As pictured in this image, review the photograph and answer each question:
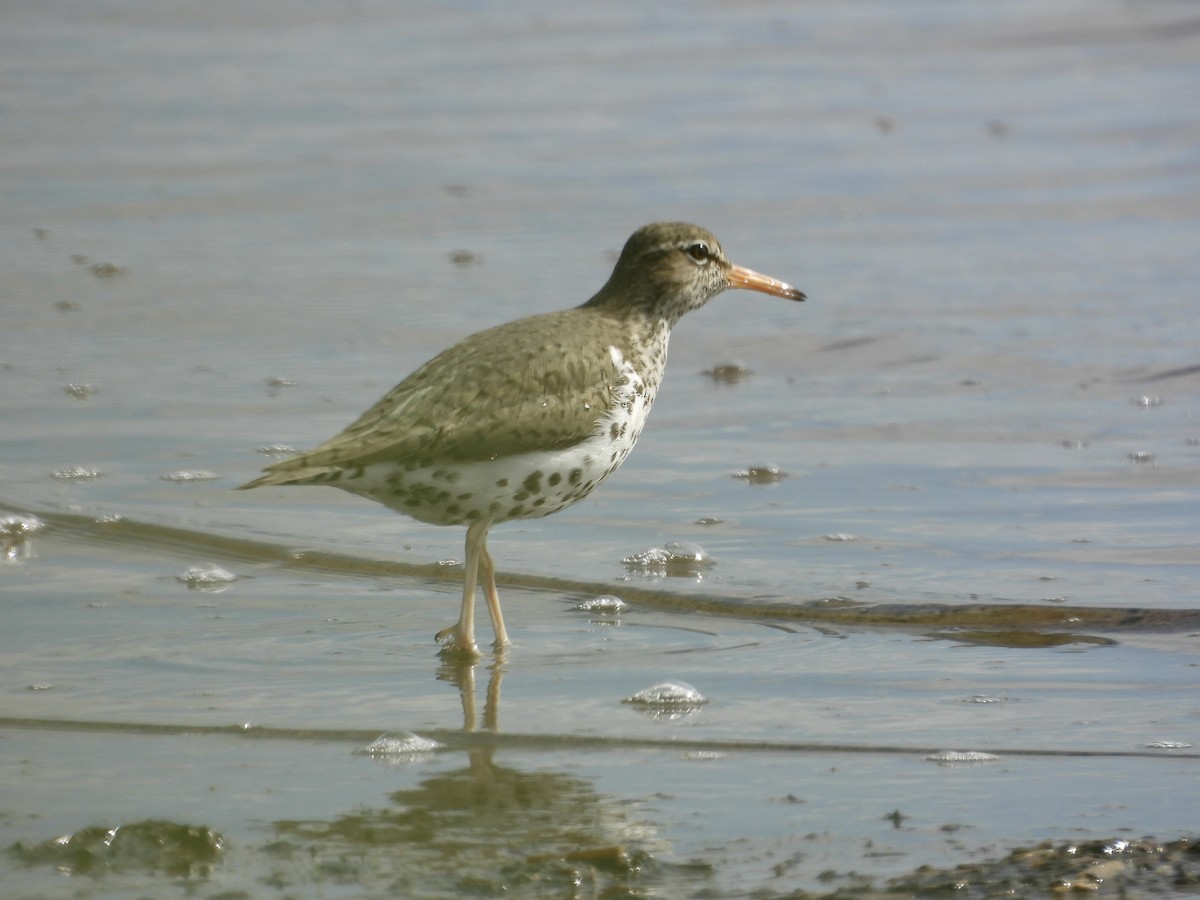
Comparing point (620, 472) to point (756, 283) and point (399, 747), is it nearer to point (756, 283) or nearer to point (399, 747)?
point (756, 283)

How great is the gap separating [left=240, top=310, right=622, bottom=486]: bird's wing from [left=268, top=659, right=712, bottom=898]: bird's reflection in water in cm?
132

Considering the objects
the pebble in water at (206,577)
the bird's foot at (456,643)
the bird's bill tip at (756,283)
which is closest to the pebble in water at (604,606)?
the bird's foot at (456,643)

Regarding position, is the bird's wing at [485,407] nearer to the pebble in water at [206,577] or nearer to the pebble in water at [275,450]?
the pebble in water at [206,577]

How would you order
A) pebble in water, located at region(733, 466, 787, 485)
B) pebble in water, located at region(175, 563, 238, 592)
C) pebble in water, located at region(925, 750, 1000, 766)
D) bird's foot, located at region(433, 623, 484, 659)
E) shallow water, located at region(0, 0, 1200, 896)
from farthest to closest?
1. pebble in water, located at region(733, 466, 787, 485)
2. pebble in water, located at region(175, 563, 238, 592)
3. bird's foot, located at region(433, 623, 484, 659)
4. pebble in water, located at region(925, 750, 1000, 766)
5. shallow water, located at region(0, 0, 1200, 896)

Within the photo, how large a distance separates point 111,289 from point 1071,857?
7874mm

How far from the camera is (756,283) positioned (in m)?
7.13

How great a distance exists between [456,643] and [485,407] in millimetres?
697

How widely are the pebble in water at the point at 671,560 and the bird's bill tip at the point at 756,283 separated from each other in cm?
95

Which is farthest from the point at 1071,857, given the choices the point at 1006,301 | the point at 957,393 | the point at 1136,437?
the point at 1006,301

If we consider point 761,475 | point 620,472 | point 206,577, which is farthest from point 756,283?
point 206,577

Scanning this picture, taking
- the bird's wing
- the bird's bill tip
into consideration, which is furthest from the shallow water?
the bird's bill tip

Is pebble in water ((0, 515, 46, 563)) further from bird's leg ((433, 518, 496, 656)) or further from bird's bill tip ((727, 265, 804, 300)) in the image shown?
bird's bill tip ((727, 265, 804, 300))

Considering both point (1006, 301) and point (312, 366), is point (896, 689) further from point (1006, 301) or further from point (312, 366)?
point (1006, 301)

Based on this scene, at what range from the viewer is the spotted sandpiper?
570 cm
